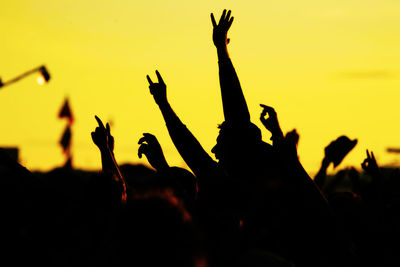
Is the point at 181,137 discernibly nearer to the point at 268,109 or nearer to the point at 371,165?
the point at 268,109

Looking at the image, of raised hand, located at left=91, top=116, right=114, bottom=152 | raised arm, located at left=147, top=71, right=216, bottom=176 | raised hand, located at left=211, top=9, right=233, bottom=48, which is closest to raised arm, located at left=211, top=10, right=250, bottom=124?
raised hand, located at left=211, top=9, right=233, bottom=48

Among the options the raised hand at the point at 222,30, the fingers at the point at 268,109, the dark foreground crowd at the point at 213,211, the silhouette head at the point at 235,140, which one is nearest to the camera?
the dark foreground crowd at the point at 213,211

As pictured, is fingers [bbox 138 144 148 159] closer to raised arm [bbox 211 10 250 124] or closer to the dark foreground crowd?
the dark foreground crowd

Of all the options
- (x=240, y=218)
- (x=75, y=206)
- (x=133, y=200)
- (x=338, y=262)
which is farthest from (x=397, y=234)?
(x=133, y=200)

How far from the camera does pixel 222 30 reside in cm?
509

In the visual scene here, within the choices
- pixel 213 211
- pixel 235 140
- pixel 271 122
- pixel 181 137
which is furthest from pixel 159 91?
pixel 213 211

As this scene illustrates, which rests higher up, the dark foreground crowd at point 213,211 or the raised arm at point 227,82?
the raised arm at point 227,82

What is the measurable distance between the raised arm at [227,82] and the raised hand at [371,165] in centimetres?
153

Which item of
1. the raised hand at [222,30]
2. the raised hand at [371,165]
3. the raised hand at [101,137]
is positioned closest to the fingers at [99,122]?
the raised hand at [101,137]

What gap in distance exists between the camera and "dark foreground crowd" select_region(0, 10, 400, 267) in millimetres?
2283

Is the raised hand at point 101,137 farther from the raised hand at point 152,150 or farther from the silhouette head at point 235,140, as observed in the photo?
the silhouette head at point 235,140

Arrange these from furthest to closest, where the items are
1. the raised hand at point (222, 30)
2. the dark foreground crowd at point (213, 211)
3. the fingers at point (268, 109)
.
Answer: the raised hand at point (222, 30)
the fingers at point (268, 109)
the dark foreground crowd at point (213, 211)

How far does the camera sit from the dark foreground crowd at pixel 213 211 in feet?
7.49

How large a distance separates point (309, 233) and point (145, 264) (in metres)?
1.94
